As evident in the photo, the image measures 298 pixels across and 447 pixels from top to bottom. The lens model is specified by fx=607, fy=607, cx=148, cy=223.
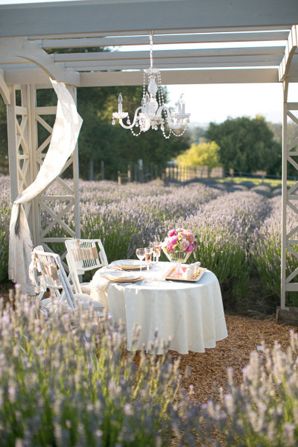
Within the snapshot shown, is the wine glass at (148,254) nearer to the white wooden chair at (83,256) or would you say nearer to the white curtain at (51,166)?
the white wooden chair at (83,256)

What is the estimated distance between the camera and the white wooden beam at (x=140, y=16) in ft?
11.2

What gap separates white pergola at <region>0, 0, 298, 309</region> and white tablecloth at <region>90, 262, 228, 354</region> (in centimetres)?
181

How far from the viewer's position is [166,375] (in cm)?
246

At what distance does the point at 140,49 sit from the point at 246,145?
30.2m

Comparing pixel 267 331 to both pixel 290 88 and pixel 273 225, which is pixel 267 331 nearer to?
pixel 273 225

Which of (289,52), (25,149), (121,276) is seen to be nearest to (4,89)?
(25,149)

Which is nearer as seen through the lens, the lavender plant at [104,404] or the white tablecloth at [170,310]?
the lavender plant at [104,404]

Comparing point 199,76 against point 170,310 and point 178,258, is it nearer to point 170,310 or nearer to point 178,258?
point 178,258

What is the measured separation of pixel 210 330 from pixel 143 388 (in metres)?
2.09

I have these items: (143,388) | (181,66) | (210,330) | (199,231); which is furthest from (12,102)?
(143,388)


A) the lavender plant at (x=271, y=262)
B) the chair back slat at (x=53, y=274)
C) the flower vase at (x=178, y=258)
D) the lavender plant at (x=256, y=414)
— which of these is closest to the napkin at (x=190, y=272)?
the flower vase at (x=178, y=258)

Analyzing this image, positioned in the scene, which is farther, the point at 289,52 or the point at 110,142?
the point at 110,142

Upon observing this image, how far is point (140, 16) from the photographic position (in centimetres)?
356

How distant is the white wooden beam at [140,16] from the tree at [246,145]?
31785mm
